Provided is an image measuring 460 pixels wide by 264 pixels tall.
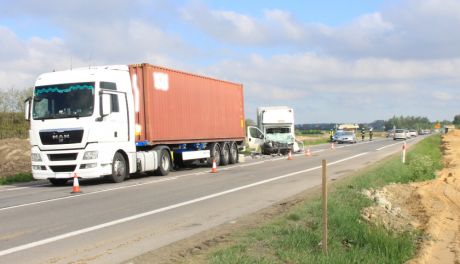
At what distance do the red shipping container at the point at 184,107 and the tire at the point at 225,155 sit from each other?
1.28ft

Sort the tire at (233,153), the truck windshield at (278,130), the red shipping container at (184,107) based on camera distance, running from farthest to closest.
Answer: the truck windshield at (278,130) < the tire at (233,153) < the red shipping container at (184,107)

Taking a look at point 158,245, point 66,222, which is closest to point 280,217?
point 158,245

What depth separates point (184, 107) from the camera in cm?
2125

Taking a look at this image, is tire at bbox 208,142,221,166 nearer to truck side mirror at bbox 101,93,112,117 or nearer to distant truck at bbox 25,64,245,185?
distant truck at bbox 25,64,245,185

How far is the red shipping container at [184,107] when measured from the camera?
18.7 m

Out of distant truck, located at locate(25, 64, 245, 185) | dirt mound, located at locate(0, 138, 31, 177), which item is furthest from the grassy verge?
dirt mound, located at locate(0, 138, 31, 177)

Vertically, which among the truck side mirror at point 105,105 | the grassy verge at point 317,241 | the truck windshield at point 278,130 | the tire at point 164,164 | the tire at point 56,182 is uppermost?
the truck side mirror at point 105,105

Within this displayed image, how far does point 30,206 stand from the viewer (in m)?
12.0

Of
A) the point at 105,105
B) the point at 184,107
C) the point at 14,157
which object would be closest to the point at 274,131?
the point at 184,107

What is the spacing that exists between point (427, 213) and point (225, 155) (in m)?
13.4

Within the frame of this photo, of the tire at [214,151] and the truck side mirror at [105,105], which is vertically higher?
the truck side mirror at [105,105]

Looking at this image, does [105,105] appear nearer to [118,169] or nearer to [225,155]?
[118,169]

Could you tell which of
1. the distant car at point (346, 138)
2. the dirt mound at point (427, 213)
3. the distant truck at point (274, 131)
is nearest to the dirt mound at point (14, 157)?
the distant truck at point (274, 131)

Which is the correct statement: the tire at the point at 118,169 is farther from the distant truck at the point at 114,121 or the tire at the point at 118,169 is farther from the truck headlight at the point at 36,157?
the truck headlight at the point at 36,157
